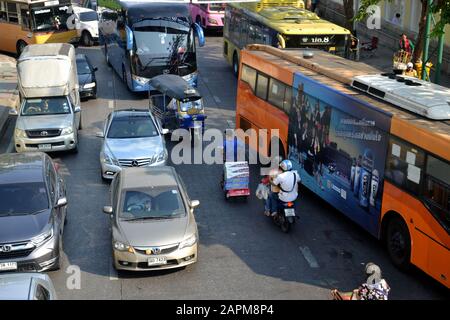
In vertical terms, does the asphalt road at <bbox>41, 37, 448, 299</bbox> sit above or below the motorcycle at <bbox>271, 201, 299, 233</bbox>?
below

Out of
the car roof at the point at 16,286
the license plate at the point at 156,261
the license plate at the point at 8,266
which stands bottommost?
the license plate at the point at 156,261

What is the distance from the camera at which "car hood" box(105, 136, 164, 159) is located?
18.9 meters

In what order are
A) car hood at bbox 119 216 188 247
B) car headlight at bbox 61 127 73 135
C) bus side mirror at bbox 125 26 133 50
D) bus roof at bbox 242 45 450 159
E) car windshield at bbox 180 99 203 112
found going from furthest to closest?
1. bus side mirror at bbox 125 26 133 50
2. car windshield at bbox 180 99 203 112
3. car headlight at bbox 61 127 73 135
4. car hood at bbox 119 216 188 247
5. bus roof at bbox 242 45 450 159

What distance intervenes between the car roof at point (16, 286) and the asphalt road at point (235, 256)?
8.65 feet

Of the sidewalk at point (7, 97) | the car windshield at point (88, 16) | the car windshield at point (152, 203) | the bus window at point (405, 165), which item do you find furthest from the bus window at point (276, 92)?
the car windshield at point (88, 16)

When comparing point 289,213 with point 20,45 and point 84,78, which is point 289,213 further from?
point 20,45

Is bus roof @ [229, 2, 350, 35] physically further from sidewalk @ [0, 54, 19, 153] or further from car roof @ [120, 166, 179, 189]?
car roof @ [120, 166, 179, 189]

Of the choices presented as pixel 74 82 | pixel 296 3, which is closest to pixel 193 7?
pixel 296 3

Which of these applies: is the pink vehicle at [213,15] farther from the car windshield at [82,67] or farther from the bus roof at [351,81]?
the bus roof at [351,81]

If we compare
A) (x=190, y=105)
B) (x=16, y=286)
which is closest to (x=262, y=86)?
(x=190, y=105)

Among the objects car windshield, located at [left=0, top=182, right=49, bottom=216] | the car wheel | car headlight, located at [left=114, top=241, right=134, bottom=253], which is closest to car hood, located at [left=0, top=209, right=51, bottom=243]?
car windshield, located at [left=0, top=182, right=49, bottom=216]

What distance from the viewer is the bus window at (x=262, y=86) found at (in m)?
20.0

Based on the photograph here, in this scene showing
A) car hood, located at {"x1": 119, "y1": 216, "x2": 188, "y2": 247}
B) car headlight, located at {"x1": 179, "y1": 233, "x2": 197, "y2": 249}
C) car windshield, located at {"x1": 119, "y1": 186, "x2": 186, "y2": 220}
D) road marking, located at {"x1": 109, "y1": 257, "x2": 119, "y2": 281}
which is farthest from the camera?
car windshield, located at {"x1": 119, "y1": 186, "x2": 186, "y2": 220}

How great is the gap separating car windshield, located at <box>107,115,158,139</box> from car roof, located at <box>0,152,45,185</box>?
3.80 m
